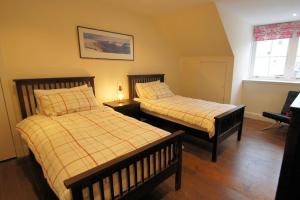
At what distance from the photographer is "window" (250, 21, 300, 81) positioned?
3521mm

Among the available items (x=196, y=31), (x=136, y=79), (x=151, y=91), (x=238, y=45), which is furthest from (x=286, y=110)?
(x=136, y=79)

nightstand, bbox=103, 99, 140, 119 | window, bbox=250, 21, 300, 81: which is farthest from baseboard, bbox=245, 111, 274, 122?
nightstand, bbox=103, 99, 140, 119

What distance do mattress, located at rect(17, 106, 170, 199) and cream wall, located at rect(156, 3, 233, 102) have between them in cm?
241

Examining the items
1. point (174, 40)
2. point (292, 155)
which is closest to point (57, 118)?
point (292, 155)

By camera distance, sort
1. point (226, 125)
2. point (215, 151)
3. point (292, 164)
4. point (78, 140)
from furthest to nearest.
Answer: point (226, 125) < point (215, 151) < point (78, 140) < point (292, 164)

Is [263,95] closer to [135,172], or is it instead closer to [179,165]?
[179,165]

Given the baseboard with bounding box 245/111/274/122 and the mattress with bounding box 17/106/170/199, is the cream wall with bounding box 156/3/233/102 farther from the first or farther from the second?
the mattress with bounding box 17/106/170/199

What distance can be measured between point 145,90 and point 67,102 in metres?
1.51

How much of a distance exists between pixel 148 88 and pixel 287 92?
2.97 meters

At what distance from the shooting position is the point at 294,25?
135 inches

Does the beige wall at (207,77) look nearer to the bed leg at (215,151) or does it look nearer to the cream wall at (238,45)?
the cream wall at (238,45)

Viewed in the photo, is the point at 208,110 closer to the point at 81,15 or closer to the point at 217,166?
the point at 217,166

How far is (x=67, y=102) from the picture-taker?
225 centimetres

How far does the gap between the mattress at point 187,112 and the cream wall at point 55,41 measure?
836 mm
